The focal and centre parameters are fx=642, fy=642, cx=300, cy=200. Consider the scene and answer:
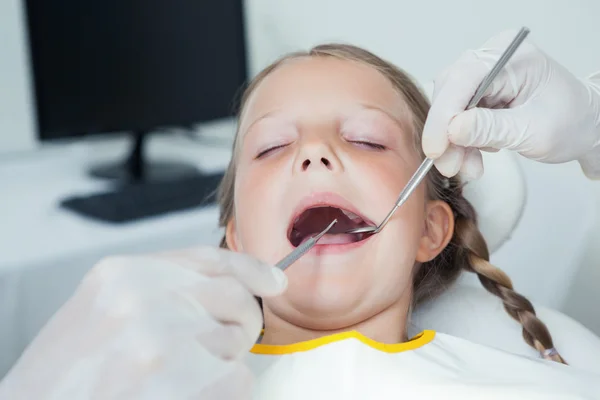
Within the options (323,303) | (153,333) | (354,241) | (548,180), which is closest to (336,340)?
(323,303)

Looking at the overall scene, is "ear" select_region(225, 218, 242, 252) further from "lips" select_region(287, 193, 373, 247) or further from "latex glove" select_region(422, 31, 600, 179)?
"latex glove" select_region(422, 31, 600, 179)

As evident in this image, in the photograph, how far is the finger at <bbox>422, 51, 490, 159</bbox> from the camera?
875mm

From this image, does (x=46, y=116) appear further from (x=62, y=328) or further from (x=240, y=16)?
(x=62, y=328)

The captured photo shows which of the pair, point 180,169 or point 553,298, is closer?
point 553,298

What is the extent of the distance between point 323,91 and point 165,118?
45.5 inches

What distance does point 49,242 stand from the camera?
1.48 meters

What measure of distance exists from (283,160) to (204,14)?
126 centimetres

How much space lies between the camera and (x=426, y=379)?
792 millimetres

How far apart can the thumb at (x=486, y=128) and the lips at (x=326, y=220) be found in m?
0.17

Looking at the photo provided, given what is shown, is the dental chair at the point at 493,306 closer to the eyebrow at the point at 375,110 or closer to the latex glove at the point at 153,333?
the eyebrow at the point at 375,110

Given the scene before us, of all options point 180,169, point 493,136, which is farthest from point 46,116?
point 493,136

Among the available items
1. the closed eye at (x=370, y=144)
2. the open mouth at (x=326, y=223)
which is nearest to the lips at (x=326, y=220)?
the open mouth at (x=326, y=223)

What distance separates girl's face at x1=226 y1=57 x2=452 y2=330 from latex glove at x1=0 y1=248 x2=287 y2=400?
20 centimetres

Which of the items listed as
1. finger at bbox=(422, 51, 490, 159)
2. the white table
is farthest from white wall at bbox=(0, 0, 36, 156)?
finger at bbox=(422, 51, 490, 159)
